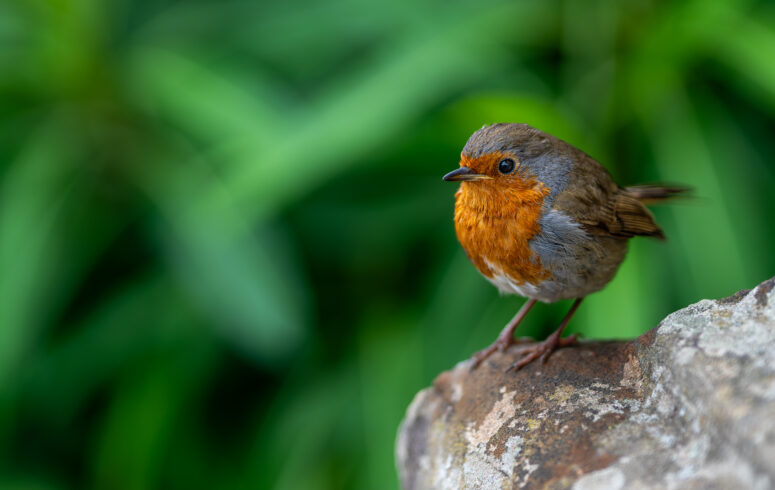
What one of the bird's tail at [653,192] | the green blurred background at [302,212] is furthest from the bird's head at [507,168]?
the green blurred background at [302,212]

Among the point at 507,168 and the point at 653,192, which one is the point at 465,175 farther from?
the point at 653,192

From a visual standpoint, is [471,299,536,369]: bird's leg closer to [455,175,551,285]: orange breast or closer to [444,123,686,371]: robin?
[444,123,686,371]: robin

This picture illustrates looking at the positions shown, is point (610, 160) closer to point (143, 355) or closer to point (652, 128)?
point (652, 128)

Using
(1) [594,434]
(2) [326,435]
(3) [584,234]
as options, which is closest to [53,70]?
(2) [326,435]

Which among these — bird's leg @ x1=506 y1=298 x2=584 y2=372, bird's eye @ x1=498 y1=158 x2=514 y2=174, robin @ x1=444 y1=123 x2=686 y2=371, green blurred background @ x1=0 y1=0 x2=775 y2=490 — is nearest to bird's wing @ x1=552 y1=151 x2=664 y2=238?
robin @ x1=444 y1=123 x2=686 y2=371

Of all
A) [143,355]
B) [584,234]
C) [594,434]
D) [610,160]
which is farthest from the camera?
[143,355]

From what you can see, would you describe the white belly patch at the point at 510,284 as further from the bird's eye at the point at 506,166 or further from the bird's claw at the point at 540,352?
the bird's eye at the point at 506,166

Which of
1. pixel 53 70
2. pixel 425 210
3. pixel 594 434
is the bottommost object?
pixel 594 434

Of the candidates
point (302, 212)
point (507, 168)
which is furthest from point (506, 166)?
point (302, 212)
